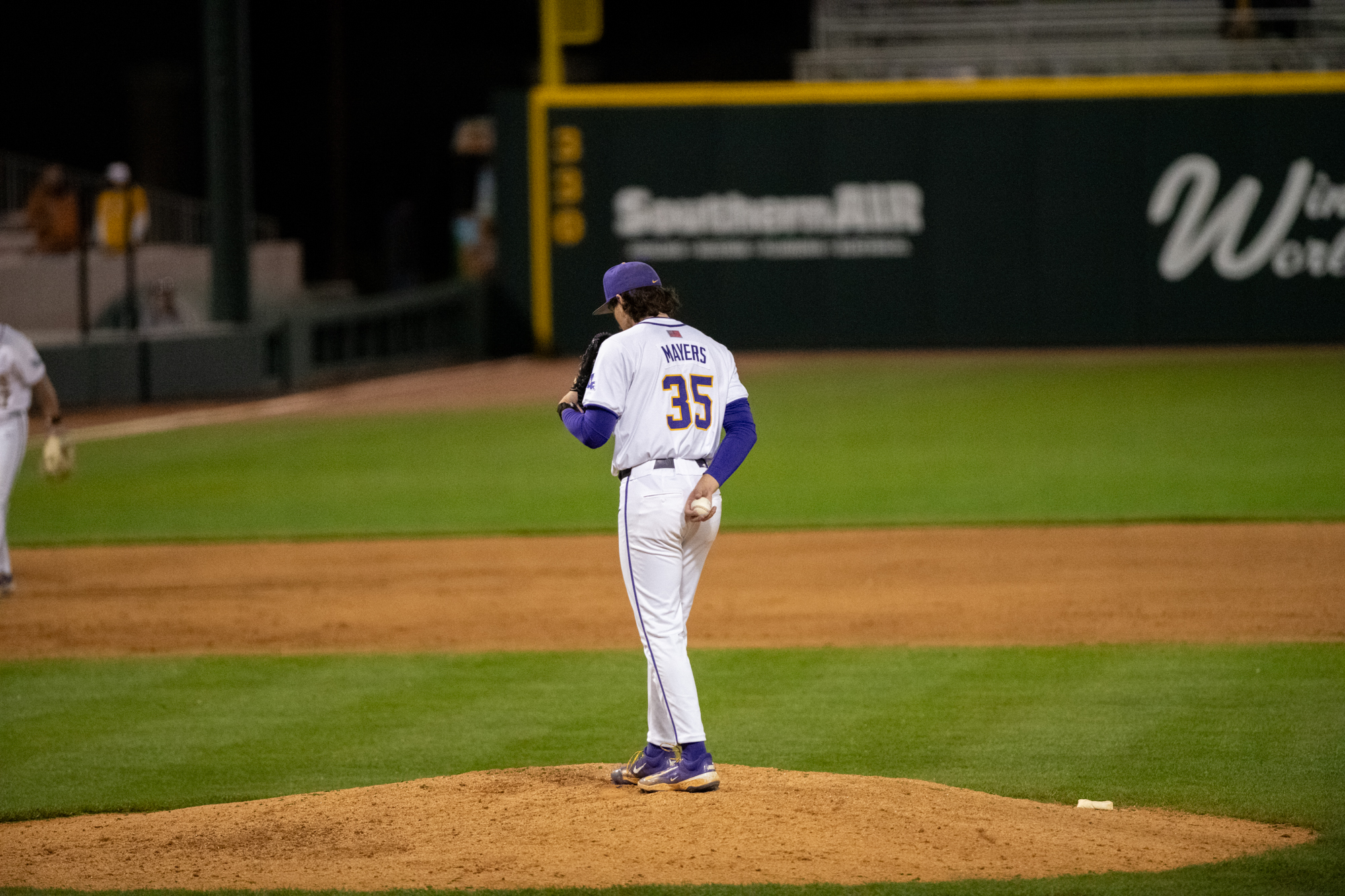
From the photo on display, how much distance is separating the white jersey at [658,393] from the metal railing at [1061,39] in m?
22.0

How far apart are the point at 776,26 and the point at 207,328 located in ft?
68.5

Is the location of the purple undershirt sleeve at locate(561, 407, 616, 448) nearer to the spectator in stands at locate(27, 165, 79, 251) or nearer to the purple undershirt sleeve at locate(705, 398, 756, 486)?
the purple undershirt sleeve at locate(705, 398, 756, 486)

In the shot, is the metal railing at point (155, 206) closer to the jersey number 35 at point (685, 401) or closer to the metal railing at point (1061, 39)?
the metal railing at point (1061, 39)

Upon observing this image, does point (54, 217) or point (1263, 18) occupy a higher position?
point (1263, 18)

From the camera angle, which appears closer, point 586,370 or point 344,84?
point 586,370

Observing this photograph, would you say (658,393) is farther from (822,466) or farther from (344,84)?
(344,84)

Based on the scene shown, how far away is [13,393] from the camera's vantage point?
10.0 meters

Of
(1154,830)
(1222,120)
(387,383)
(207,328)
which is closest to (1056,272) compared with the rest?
(1222,120)

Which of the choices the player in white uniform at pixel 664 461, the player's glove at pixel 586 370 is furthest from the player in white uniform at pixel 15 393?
the player in white uniform at pixel 664 461

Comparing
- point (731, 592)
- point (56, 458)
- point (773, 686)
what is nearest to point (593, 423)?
point (773, 686)

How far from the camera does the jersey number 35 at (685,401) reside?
5.82 m

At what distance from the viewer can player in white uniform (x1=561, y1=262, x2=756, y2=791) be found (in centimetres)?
579

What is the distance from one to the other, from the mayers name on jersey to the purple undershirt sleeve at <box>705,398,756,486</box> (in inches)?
8.5

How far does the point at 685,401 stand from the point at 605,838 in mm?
1502
